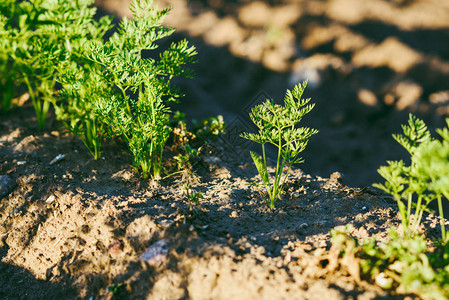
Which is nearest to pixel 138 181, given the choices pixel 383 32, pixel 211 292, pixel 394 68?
pixel 211 292

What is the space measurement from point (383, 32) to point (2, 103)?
Answer: 16.6ft

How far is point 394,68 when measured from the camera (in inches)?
185

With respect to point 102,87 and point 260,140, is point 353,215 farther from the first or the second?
point 102,87

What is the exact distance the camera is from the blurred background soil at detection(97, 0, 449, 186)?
3.92 meters

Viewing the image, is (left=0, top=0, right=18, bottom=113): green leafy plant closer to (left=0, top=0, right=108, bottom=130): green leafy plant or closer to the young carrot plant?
(left=0, top=0, right=108, bottom=130): green leafy plant

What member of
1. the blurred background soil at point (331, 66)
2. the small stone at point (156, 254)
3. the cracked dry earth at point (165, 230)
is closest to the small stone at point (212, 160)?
the cracked dry earth at point (165, 230)

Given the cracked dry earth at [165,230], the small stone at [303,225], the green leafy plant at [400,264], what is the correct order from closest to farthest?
the green leafy plant at [400,264] < the cracked dry earth at [165,230] < the small stone at [303,225]

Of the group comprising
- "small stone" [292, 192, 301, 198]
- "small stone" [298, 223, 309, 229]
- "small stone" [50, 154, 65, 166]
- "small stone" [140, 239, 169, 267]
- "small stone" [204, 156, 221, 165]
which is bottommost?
"small stone" [140, 239, 169, 267]

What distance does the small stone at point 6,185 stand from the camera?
2.35 metres

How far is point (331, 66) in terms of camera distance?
4.74m

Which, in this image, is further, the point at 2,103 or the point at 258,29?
the point at 258,29

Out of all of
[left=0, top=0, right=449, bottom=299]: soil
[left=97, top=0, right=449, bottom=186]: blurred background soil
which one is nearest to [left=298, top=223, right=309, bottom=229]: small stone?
[left=0, top=0, right=449, bottom=299]: soil

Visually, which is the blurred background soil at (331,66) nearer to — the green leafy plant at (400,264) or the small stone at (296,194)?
the small stone at (296,194)

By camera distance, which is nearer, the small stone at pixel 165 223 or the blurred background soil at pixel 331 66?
the small stone at pixel 165 223
